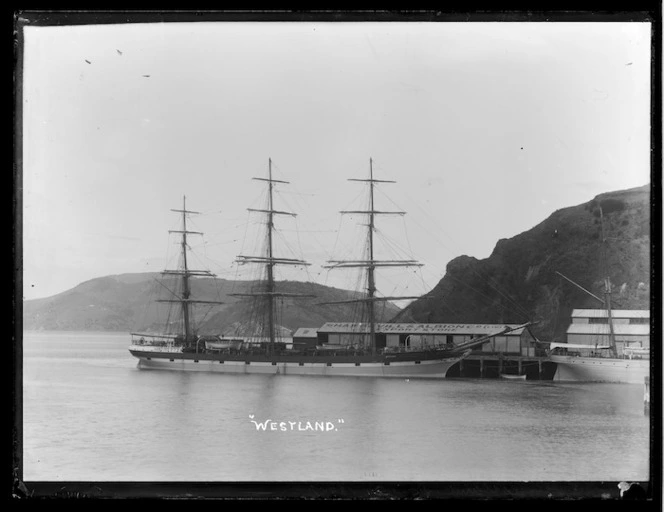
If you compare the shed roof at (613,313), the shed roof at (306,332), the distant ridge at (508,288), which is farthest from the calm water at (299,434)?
the shed roof at (306,332)

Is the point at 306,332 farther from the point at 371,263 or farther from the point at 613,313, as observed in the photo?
the point at 613,313

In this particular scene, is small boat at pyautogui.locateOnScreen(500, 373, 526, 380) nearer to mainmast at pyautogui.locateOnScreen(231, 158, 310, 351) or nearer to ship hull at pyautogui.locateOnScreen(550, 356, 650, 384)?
ship hull at pyautogui.locateOnScreen(550, 356, 650, 384)

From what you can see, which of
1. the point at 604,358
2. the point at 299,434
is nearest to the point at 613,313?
the point at 604,358

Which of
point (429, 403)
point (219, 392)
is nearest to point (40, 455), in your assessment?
point (219, 392)

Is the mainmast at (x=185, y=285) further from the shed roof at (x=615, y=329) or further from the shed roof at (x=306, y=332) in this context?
the shed roof at (x=615, y=329)
